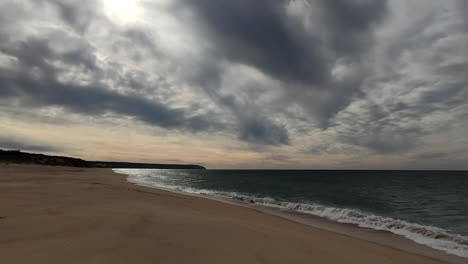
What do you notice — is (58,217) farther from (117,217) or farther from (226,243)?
(226,243)

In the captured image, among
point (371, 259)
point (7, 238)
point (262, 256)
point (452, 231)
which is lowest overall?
point (452, 231)

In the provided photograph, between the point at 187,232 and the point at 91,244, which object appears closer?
the point at 91,244

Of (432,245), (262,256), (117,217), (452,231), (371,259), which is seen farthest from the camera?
(452,231)

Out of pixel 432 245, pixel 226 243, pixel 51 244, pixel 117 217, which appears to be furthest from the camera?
pixel 432 245

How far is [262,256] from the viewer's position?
5289mm

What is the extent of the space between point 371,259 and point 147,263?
5.93m

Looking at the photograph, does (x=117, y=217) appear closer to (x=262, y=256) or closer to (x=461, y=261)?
(x=262, y=256)

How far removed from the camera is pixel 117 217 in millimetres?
7316

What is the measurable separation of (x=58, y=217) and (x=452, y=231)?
744 inches

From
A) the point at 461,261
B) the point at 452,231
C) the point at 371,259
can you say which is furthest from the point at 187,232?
the point at 452,231

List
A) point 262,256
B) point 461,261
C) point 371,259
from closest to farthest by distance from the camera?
point 262,256
point 371,259
point 461,261

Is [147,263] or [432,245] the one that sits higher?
[147,263]

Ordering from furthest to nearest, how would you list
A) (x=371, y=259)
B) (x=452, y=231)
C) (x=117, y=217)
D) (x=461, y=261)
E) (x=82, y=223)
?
(x=452, y=231), (x=461, y=261), (x=117, y=217), (x=371, y=259), (x=82, y=223)

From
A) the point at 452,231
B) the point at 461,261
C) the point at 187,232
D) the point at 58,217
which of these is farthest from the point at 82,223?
the point at 452,231
